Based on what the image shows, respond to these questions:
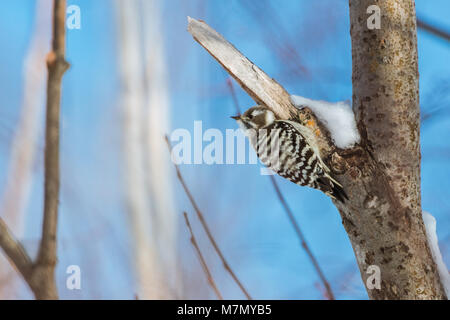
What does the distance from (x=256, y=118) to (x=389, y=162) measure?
16.4 inches

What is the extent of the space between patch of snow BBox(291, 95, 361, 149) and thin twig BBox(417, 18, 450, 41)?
0.24 metres

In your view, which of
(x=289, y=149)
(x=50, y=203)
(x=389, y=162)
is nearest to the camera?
(x=50, y=203)

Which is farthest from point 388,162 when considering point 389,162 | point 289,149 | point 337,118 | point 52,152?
point 52,152

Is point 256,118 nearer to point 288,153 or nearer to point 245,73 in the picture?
point 288,153

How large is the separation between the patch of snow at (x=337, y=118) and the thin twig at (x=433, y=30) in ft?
0.77

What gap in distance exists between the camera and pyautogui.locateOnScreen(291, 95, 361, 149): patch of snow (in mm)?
914

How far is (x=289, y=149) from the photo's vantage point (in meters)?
1.13

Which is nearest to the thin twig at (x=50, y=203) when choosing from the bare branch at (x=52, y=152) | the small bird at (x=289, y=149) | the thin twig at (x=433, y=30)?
the bare branch at (x=52, y=152)

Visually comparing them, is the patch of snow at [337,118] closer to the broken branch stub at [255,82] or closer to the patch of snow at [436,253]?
the broken branch stub at [255,82]

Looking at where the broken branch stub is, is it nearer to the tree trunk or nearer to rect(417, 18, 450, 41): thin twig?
the tree trunk

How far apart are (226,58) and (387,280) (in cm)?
60

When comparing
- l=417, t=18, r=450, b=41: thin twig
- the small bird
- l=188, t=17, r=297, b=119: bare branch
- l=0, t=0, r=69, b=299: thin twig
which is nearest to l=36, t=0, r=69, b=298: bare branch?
l=0, t=0, r=69, b=299: thin twig

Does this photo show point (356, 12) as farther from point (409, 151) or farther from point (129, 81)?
point (129, 81)

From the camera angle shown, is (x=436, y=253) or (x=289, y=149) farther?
(x=289, y=149)
